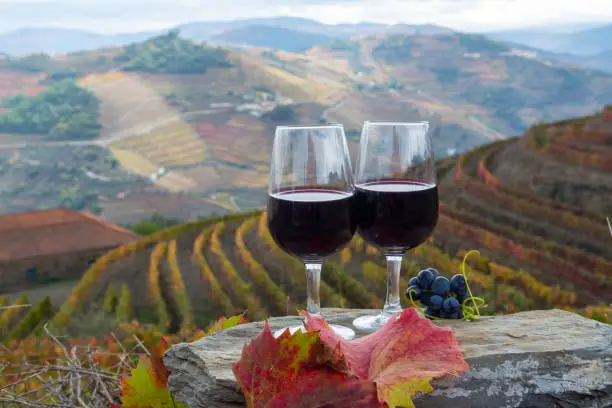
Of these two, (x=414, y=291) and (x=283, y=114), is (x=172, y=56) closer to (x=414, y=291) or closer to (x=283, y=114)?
(x=283, y=114)

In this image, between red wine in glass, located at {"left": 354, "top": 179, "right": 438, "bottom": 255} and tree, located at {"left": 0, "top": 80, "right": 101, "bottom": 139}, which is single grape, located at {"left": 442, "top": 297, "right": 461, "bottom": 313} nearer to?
red wine in glass, located at {"left": 354, "top": 179, "right": 438, "bottom": 255}

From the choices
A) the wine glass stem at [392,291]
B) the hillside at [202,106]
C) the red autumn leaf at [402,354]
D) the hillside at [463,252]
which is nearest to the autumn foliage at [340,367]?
the red autumn leaf at [402,354]

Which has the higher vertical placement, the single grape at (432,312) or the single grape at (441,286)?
the single grape at (441,286)

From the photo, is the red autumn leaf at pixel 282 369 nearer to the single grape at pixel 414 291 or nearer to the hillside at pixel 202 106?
the single grape at pixel 414 291

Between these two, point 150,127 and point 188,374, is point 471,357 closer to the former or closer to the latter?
point 188,374

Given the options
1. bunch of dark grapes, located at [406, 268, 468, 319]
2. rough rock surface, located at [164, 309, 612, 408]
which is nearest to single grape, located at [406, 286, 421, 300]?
bunch of dark grapes, located at [406, 268, 468, 319]

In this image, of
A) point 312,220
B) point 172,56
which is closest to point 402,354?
point 312,220

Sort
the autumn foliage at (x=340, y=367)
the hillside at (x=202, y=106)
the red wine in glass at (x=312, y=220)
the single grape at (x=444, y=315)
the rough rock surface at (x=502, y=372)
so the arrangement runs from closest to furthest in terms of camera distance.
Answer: the autumn foliage at (x=340, y=367)
the rough rock surface at (x=502, y=372)
the red wine in glass at (x=312, y=220)
the single grape at (x=444, y=315)
the hillside at (x=202, y=106)
